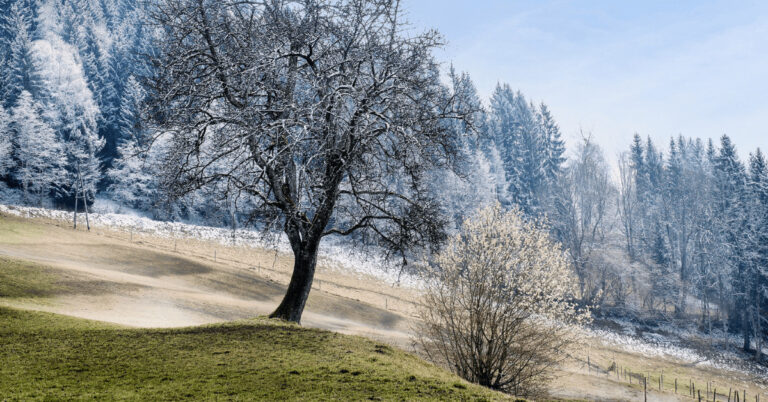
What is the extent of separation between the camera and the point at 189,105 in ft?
35.0

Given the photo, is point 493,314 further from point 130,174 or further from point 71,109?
point 71,109

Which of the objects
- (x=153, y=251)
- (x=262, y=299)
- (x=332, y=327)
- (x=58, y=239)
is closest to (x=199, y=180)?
(x=332, y=327)

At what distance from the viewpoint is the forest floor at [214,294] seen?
66.1 ft

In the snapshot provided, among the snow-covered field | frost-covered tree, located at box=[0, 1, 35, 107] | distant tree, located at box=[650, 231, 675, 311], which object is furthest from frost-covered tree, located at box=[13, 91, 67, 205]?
distant tree, located at box=[650, 231, 675, 311]

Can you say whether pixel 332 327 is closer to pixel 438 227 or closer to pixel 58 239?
pixel 438 227

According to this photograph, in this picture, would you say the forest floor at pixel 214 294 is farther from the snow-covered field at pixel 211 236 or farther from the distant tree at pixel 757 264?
the distant tree at pixel 757 264

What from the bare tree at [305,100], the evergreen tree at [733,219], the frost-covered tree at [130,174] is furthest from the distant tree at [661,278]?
the frost-covered tree at [130,174]

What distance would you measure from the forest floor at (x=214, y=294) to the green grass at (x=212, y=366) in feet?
27.1

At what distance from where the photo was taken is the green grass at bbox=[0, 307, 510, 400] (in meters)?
5.55

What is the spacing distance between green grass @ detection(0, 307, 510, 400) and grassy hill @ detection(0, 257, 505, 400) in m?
0.01

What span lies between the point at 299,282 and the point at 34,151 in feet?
165

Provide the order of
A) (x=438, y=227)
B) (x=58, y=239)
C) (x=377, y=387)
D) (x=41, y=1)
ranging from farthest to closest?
(x=41, y=1) → (x=58, y=239) → (x=438, y=227) → (x=377, y=387)

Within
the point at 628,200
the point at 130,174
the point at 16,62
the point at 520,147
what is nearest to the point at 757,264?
the point at 628,200

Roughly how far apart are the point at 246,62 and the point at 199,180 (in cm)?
303
